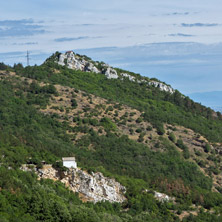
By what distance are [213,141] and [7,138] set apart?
189 ft

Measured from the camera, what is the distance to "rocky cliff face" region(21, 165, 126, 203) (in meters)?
64.8

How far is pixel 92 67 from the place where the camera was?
496 ft

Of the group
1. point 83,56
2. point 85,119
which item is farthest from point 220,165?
point 83,56

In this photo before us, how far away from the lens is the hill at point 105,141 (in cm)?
5719

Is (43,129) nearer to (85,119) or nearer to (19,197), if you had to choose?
(85,119)

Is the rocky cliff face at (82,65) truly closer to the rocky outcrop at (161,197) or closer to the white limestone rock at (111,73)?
the white limestone rock at (111,73)

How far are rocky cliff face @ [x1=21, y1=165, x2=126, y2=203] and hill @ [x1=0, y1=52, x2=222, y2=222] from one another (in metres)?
1.42

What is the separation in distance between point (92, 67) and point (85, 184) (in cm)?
8872

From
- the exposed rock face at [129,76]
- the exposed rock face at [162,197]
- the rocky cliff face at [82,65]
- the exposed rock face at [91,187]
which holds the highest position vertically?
the rocky cliff face at [82,65]

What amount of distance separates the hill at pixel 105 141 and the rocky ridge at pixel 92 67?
38 centimetres

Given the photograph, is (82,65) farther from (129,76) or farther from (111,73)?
(129,76)

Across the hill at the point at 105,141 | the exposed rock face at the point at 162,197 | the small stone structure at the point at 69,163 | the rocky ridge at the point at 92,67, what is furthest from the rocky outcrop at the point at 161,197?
the rocky ridge at the point at 92,67

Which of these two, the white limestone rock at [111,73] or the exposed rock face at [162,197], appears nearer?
the exposed rock face at [162,197]

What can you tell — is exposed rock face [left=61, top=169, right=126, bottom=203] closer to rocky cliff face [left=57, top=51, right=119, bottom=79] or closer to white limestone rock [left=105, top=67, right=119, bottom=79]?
white limestone rock [left=105, top=67, right=119, bottom=79]
